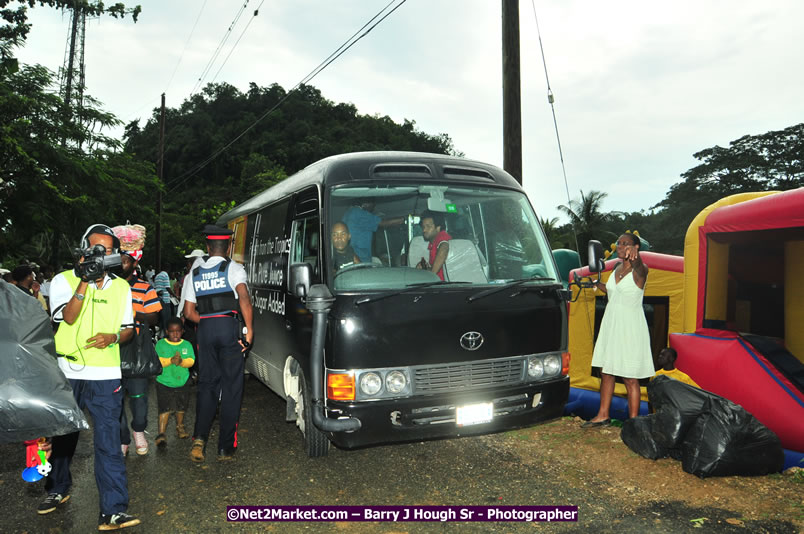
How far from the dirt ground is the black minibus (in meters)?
0.59

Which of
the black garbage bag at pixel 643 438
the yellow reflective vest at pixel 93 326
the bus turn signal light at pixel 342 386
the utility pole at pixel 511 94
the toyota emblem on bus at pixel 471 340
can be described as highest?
the utility pole at pixel 511 94

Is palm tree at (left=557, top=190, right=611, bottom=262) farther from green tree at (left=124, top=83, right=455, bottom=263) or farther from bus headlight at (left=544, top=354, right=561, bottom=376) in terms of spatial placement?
bus headlight at (left=544, top=354, right=561, bottom=376)

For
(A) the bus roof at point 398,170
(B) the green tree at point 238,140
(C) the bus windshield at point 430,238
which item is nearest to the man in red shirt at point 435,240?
(C) the bus windshield at point 430,238

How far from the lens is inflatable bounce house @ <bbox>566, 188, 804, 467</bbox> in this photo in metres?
5.04

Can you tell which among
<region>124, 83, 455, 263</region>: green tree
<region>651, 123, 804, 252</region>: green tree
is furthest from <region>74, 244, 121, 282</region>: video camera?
<region>651, 123, 804, 252</region>: green tree

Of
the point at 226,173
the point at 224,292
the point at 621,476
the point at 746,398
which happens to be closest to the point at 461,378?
the point at 621,476

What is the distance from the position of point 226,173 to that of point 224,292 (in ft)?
171

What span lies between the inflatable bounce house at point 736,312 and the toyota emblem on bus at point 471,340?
1.64m

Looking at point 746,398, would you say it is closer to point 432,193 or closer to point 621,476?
point 621,476

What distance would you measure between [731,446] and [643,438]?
0.74m

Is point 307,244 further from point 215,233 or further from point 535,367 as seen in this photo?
point 535,367

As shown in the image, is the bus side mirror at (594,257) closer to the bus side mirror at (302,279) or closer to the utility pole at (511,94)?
the bus side mirror at (302,279)

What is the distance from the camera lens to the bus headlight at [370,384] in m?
4.48

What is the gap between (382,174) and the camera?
5.22 meters
